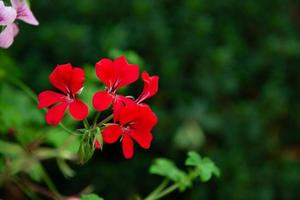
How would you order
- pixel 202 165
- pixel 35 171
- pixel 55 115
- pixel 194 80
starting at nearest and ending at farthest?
pixel 55 115, pixel 202 165, pixel 35 171, pixel 194 80

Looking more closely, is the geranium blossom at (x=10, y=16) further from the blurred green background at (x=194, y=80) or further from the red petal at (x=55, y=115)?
the blurred green background at (x=194, y=80)

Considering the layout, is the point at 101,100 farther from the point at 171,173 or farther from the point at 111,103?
the point at 171,173

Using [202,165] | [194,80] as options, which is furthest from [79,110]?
[194,80]

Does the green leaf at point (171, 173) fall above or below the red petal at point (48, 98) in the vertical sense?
above

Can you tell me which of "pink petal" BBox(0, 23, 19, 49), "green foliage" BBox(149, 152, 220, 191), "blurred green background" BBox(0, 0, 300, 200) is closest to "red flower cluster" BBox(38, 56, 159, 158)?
"pink petal" BBox(0, 23, 19, 49)

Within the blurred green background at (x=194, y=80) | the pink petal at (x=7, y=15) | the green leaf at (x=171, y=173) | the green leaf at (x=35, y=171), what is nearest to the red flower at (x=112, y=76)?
the pink petal at (x=7, y=15)

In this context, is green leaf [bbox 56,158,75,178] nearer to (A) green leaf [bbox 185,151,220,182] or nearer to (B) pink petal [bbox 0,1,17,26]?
(A) green leaf [bbox 185,151,220,182]

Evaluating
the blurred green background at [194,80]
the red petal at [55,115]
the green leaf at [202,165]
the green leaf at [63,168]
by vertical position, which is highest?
the blurred green background at [194,80]
